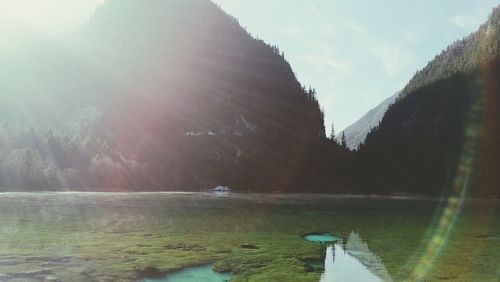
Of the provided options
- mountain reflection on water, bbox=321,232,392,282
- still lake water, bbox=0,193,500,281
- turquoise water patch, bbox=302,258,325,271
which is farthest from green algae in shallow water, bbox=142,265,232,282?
turquoise water patch, bbox=302,258,325,271

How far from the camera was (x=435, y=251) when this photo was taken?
46500mm

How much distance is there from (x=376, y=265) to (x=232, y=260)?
1171 centimetres

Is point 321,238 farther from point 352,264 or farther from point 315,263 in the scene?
point 315,263

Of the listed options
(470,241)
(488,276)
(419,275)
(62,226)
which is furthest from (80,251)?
(470,241)

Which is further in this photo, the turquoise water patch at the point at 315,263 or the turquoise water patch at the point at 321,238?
the turquoise water patch at the point at 321,238

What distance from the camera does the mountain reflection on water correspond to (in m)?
34.3

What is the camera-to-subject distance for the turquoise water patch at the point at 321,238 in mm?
52919

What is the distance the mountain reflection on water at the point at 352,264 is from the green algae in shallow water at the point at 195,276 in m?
7.14

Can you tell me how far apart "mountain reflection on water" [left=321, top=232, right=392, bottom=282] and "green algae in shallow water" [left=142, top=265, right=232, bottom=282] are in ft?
23.4

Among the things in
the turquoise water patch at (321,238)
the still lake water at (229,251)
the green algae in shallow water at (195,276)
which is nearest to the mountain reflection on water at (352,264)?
the still lake water at (229,251)

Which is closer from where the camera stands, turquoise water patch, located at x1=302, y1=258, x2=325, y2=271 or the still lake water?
the still lake water

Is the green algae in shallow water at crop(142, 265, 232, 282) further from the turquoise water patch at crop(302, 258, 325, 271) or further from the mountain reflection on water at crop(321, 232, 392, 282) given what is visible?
the turquoise water patch at crop(302, 258, 325, 271)

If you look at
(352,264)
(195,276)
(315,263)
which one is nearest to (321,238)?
(352,264)

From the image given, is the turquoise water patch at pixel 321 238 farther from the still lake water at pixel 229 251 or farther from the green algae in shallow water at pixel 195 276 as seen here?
the green algae in shallow water at pixel 195 276
